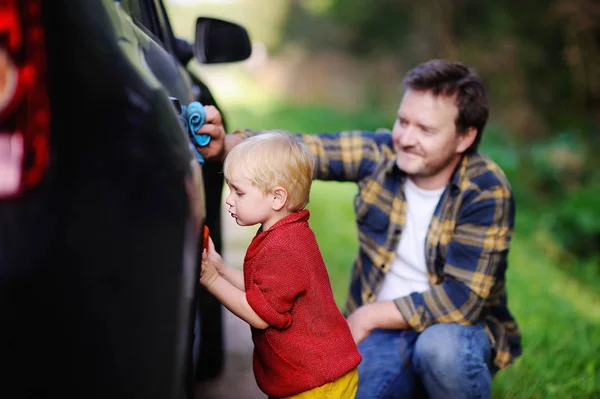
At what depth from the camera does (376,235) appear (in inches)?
116

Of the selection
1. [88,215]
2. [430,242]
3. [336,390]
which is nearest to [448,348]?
[430,242]

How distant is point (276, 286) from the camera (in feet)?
6.23

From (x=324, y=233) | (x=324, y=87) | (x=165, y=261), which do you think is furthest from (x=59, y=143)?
(x=324, y=87)

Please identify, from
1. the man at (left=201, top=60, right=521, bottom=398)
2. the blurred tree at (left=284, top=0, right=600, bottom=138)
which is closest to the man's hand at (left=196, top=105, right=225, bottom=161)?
the man at (left=201, top=60, right=521, bottom=398)

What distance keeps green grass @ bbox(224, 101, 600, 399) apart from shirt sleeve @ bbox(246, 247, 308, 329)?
1.84 meters

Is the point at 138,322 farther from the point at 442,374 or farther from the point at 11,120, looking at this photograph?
the point at 442,374

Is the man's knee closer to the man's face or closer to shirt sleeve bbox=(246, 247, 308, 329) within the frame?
the man's face

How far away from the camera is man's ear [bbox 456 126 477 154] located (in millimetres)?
2877

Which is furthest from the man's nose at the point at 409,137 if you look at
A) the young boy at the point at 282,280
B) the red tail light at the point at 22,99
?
the red tail light at the point at 22,99

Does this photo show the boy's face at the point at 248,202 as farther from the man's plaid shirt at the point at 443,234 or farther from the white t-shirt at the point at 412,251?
the white t-shirt at the point at 412,251

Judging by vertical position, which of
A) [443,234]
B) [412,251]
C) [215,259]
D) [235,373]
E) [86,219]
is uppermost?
[86,219]

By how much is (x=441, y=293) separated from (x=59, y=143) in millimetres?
1778

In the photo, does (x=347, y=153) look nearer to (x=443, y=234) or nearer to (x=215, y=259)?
(x=443, y=234)

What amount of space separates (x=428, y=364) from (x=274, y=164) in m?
1.12
